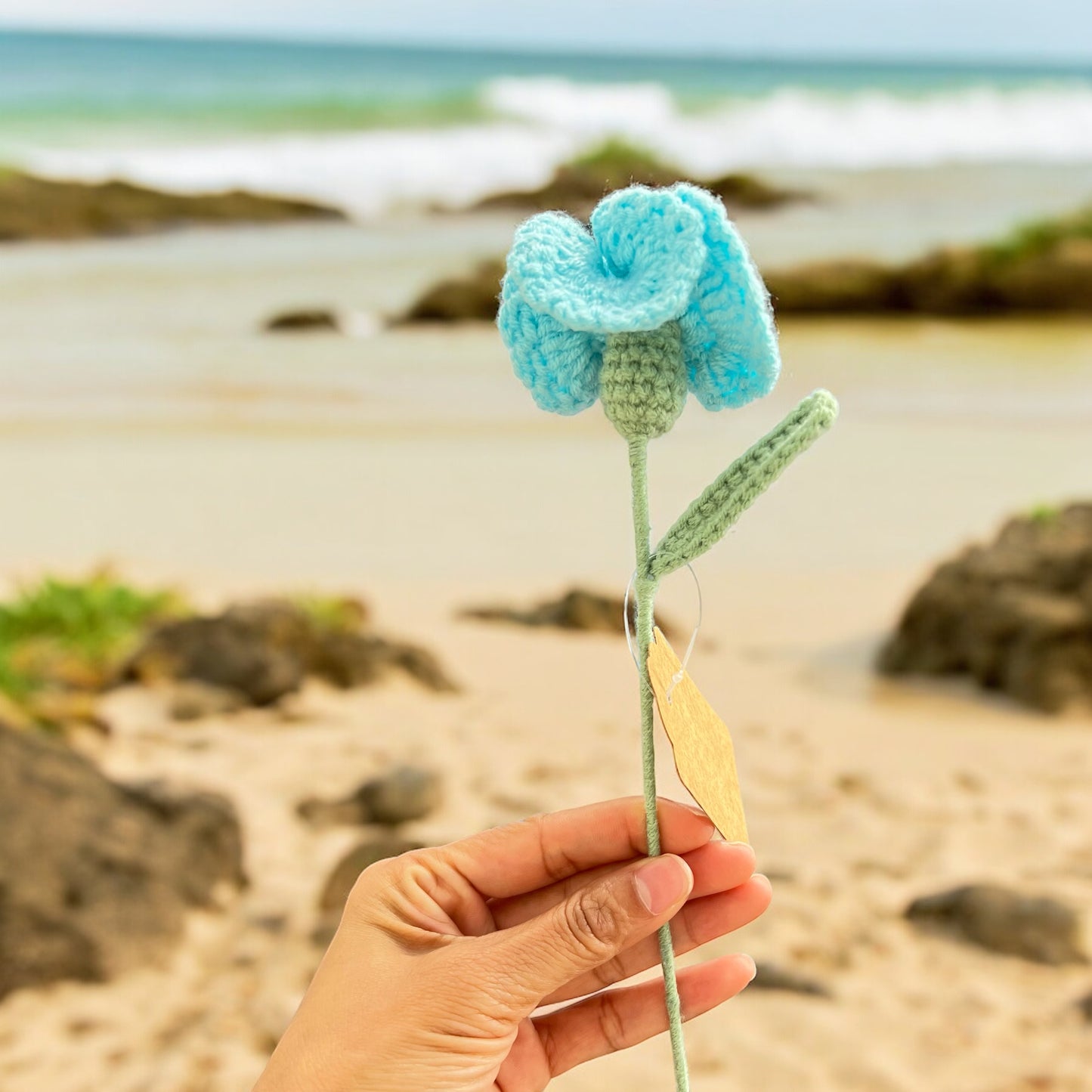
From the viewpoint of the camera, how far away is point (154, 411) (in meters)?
6.91

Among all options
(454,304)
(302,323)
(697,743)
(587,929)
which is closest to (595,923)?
(587,929)

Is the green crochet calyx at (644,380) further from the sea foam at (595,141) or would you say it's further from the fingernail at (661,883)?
the sea foam at (595,141)

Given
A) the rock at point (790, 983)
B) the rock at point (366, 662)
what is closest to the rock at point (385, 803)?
the rock at point (366, 662)

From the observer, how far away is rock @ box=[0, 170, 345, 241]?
11703 millimetres

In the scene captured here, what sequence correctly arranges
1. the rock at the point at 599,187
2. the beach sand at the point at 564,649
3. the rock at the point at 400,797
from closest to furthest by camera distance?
the beach sand at the point at 564,649
the rock at the point at 400,797
the rock at the point at 599,187

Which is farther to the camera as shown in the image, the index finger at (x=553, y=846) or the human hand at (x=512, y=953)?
the index finger at (x=553, y=846)

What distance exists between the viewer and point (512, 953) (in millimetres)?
951

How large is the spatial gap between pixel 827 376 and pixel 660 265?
762 centimetres

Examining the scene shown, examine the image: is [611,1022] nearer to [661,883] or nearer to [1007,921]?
[661,883]

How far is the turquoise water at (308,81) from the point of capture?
16.0 metres

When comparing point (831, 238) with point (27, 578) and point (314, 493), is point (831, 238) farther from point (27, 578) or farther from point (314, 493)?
point (27, 578)

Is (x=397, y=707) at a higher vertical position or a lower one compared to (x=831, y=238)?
lower

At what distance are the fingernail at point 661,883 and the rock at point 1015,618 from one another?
265cm

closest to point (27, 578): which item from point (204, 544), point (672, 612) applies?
point (204, 544)
